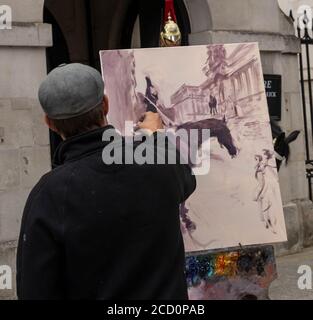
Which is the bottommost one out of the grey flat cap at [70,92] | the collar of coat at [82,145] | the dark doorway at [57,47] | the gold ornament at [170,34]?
the collar of coat at [82,145]

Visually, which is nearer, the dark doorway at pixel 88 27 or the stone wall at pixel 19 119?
the stone wall at pixel 19 119

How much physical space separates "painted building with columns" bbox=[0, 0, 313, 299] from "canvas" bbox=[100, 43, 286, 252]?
6.65 ft

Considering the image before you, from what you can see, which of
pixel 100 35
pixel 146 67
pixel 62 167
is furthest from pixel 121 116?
pixel 100 35

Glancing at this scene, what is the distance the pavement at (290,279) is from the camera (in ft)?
19.5

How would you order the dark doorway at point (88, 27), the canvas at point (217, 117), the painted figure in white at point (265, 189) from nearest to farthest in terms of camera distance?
the canvas at point (217, 117) → the painted figure in white at point (265, 189) → the dark doorway at point (88, 27)

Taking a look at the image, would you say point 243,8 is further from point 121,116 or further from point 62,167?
point 62,167

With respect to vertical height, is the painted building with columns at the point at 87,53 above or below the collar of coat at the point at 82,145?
above

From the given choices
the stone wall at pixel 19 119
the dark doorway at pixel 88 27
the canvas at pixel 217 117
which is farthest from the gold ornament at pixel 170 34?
the dark doorway at pixel 88 27

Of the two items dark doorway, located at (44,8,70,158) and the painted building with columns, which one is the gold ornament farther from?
dark doorway, located at (44,8,70,158)

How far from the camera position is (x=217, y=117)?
4148mm

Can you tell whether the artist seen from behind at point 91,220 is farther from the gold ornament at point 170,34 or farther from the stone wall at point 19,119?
the stone wall at point 19,119

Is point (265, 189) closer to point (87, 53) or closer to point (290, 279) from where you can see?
point (290, 279)

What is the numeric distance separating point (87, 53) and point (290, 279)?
5.18 metres

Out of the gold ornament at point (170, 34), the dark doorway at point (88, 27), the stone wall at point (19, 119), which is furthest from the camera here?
the dark doorway at point (88, 27)
